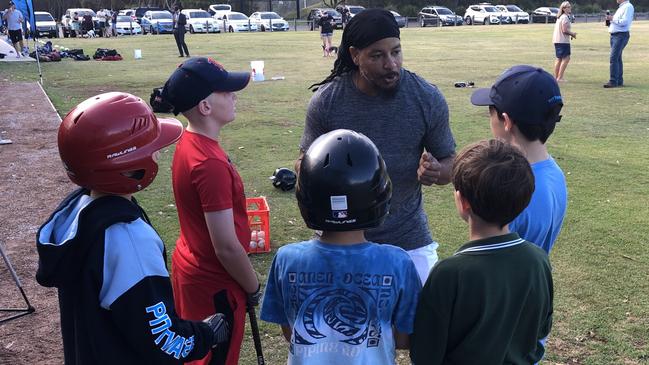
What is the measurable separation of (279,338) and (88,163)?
7.87 ft

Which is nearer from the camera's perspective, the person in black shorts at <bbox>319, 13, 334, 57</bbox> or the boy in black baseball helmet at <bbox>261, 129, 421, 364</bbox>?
the boy in black baseball helmet at <bbox>261, 129, 421, 364</bbox>

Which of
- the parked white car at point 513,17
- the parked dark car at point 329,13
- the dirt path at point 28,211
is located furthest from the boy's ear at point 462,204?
the parked white car at point 513,17

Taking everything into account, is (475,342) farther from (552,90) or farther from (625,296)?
(625,296)

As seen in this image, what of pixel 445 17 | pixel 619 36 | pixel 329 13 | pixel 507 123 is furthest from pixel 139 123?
pixel 445 17

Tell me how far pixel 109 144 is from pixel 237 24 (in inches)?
1832

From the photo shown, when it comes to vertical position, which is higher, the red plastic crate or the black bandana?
the black bandana

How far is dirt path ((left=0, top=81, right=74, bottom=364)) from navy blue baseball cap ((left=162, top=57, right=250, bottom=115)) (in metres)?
2.17

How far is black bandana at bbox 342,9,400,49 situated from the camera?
2.95 m

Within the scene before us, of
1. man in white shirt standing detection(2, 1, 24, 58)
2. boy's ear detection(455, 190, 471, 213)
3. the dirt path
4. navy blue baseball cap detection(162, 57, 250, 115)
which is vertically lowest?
the dirt path

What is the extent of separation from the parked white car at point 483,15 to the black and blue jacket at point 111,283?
53.1 meters

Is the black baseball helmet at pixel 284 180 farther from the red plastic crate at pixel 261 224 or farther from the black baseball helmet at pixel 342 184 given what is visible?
the black baseball helmet at pixel 342 184

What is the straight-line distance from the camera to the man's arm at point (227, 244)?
2.68 metres

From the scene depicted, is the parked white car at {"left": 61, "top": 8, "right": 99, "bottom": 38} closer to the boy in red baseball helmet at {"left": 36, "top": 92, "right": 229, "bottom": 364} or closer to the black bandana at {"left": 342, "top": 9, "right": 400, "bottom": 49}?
the black bandana at {"left": 342, "top": 9, "right": 400, "bottom": 49}

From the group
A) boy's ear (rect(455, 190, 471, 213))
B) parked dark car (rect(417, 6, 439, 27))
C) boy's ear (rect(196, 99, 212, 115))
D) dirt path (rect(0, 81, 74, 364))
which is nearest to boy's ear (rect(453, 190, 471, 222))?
boy's ear (rect(455, 190, 471, 213))
